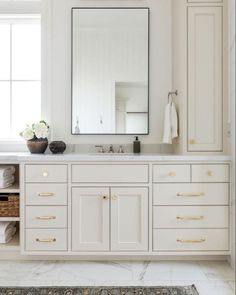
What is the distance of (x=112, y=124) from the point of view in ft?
10.2

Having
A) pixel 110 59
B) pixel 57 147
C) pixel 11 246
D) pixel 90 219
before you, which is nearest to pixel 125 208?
pixel 90 219

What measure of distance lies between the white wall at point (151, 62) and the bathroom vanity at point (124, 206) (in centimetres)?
61

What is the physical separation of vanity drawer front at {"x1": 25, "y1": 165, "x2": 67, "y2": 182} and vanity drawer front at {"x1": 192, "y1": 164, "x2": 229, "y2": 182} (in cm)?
102

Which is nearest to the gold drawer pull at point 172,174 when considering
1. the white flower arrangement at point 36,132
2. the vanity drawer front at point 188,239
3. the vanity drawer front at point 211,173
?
the vanity drawer front at point 211,173

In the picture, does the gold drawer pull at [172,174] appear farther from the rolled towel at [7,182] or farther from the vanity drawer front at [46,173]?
Answer: the rolled towel at [7,182]

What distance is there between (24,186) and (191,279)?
4.70 feet

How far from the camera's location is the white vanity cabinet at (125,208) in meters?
2.60

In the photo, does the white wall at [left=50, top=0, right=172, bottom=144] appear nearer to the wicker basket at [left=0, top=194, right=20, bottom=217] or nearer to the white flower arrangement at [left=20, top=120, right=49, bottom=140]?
the white flower arrangement at [left=20, top=120, right=49, bottom=140]

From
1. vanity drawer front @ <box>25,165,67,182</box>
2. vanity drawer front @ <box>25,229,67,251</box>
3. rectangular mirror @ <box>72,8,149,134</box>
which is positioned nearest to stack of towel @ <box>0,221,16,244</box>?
vanity drawer front @ <box>25,229,67,251</box>

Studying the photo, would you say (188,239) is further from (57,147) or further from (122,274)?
(57,147)

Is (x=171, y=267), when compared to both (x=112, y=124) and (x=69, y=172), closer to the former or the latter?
(x=69, y=172)

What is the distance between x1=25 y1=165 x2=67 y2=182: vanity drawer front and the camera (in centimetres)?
260

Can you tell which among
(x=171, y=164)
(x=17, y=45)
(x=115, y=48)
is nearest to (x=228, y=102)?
(x=171, y=164)

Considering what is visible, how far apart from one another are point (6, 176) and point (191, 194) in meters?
1.51
